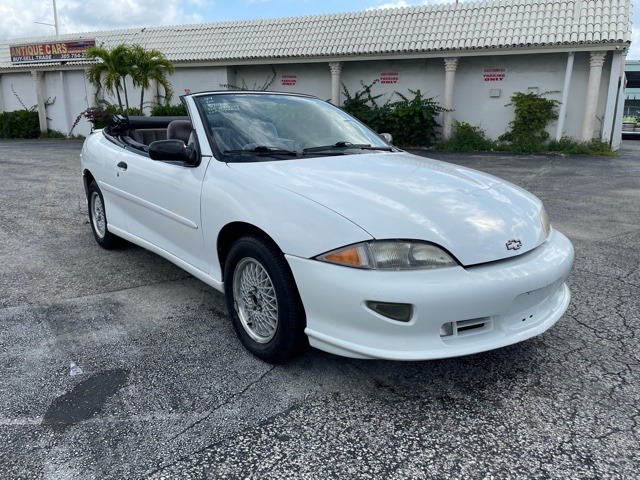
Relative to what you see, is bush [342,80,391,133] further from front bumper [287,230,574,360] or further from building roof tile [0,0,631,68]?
front bumper [287,230,574,360]

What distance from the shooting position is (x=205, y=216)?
337 cm

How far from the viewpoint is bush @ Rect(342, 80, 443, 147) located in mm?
17547

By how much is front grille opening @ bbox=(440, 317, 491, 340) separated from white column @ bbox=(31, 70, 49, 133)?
28.2 m

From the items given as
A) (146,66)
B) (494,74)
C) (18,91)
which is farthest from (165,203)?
(18,91)

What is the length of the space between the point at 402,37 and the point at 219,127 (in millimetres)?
16282

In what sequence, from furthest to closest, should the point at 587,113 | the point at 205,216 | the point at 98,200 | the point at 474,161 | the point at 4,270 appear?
the point at 587,113
the point at 474,161
the point at 98,200
the point at 4,270
the point at 205,216

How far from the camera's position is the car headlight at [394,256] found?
8.34ft

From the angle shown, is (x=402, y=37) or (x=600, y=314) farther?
(x=402, y=37)

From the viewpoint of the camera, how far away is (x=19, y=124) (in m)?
26.1

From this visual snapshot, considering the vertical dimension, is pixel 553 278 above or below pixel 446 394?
above

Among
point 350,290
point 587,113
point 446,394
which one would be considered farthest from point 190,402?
point 587,113

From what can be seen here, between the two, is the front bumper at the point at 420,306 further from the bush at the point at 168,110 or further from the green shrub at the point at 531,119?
the bush at the point at 168,110

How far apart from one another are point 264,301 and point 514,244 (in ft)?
4.62

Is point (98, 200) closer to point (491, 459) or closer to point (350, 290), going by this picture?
point (350, 290)
